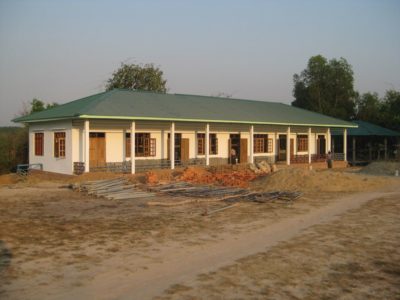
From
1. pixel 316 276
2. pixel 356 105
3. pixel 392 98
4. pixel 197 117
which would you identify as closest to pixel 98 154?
pixel 197 117

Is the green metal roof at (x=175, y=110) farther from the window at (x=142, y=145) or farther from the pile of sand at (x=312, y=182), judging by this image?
the pile of sand at (x=312, y=182)

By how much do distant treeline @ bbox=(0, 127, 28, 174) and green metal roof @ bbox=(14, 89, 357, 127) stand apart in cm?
201

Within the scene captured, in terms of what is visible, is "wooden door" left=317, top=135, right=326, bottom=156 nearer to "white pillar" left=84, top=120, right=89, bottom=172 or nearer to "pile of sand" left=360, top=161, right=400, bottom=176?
"pile of sand" left=360, top=161, right=400, bottom=176

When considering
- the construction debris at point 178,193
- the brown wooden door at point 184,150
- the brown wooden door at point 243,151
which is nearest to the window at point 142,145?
the brown wooden door at point 184,150

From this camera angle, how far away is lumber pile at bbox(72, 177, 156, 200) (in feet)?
52.3

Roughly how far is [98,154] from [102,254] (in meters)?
15.6

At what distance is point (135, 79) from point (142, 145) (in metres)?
24.8

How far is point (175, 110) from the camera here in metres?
25.5

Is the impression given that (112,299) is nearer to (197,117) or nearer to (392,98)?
(197,117)

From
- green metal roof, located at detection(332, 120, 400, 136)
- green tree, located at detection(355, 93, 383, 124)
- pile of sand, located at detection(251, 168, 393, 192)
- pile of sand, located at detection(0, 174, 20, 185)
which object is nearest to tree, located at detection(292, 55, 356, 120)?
green tree, located at detection(355, 93, 383, 124)

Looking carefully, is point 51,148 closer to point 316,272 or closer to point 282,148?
point 282,148

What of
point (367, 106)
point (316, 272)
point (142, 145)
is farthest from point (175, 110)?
point (367, 106)

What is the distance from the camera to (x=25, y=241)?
892cm

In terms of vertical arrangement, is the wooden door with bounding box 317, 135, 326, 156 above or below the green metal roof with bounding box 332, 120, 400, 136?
below
